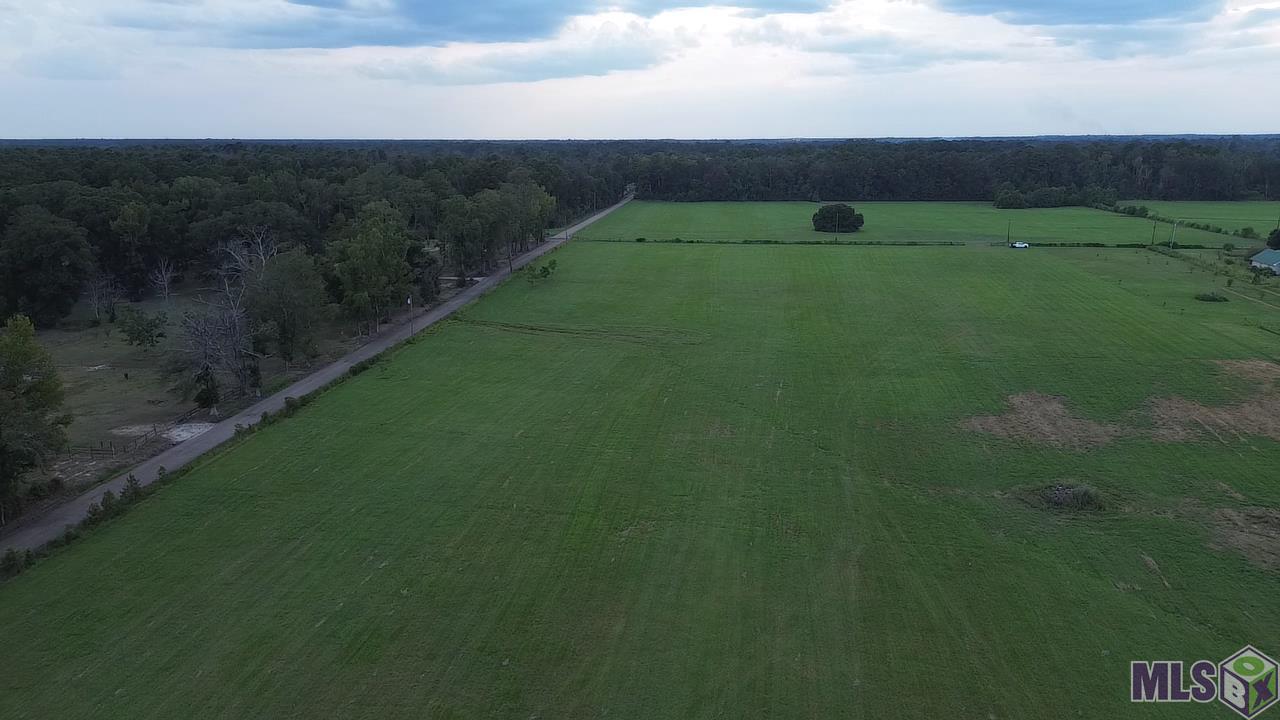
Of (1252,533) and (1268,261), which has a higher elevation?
(1268,261)

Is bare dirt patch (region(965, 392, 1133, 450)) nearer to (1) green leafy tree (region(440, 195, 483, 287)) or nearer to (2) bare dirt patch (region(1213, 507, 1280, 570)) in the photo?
(2) bare dirt patch (region(1213, 507, 1280, 570))

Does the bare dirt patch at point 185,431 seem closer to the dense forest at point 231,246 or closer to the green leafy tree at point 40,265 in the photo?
the dense forest at point 231,246

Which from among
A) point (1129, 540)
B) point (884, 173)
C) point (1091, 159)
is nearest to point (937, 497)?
point (1129, 540)

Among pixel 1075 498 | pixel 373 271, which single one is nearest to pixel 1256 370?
pixel 1075 498

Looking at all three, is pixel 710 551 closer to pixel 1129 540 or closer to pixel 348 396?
pixel 1129 540

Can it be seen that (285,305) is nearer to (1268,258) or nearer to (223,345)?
(223,345)

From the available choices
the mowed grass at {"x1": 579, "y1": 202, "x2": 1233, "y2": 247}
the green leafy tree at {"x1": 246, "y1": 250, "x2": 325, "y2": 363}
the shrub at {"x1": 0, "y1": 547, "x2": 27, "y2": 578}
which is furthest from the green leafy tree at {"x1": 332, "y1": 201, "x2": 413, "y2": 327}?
the mowed grass at {"x1": 579, "y1": 202, "x2": 1233, "y2": 247}

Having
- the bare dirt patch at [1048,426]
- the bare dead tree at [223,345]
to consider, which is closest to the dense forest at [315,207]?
the bare dead tree at [223,345]
